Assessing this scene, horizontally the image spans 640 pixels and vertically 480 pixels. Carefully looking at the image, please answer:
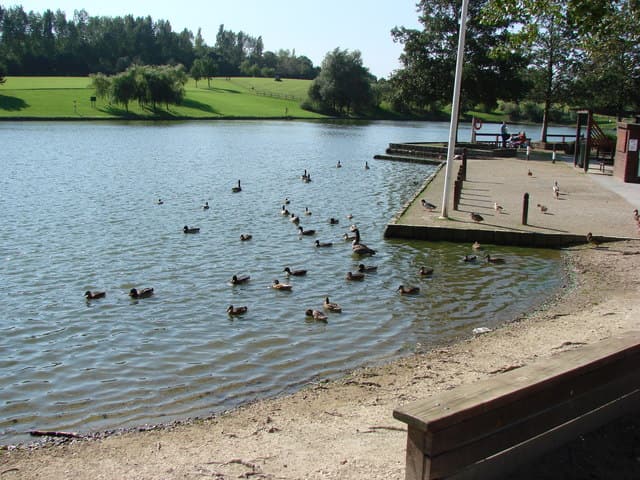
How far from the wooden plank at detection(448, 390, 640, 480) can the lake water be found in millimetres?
5683

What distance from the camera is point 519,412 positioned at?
5.12m

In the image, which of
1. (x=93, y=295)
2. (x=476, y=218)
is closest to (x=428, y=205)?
(x=476, y=218)

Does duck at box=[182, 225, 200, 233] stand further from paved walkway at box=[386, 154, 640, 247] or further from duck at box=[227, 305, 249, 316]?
duck at box=[227, 305, 249, 316]

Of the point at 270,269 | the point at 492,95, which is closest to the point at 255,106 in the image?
the point at 492,95

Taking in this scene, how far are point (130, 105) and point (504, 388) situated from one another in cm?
11751

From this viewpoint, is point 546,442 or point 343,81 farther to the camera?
point 343,81

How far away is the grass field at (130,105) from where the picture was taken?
103 meters

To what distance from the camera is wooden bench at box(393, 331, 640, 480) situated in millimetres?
4672

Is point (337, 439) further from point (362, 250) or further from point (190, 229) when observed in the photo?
point (190, 229)

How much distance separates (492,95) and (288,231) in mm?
40764

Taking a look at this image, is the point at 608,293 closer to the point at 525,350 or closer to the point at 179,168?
the point at 525,350

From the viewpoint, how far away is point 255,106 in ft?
429

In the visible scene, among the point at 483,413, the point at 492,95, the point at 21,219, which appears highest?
the point at 492,95

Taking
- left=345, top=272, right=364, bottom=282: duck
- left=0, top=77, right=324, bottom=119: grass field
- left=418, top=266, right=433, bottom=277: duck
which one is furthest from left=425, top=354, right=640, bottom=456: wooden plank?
left=0, top=77, right=324, bottom=119: grass field
